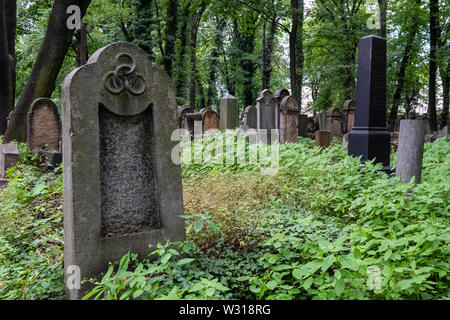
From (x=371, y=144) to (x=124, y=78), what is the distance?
5.11m

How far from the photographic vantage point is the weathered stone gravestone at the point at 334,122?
13461 millimetres

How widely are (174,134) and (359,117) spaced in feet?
15.9

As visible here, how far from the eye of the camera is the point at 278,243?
2.55 metres

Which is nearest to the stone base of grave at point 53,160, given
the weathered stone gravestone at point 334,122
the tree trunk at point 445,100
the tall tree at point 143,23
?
the weathered stone gravestone at point 334,122

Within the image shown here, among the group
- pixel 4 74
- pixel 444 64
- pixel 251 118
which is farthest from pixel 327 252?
pixel 444 64

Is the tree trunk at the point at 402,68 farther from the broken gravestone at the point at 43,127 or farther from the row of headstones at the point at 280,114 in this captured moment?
the broken gravestone at the point at 43,127

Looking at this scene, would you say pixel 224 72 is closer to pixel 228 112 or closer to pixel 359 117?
pixel 228 112

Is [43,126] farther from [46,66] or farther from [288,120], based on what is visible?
[288,120]

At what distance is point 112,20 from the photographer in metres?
16.9

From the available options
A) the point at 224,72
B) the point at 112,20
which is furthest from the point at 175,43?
the point at 224,72

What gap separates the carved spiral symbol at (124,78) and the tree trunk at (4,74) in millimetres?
9522

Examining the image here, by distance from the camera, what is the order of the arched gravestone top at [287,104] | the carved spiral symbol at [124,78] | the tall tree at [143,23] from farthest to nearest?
1. the tall tree at [143,23]
2. the arched gravestone top at [287,104]
3. the carved spiral symbol at [124,78]

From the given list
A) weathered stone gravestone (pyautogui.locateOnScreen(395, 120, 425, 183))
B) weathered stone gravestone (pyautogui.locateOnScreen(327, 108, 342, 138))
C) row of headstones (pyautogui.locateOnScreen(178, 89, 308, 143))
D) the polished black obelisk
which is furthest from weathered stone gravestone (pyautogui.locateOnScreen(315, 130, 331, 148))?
weathered stone gravestone (pyautogui.locateOnScreen(395, 120, 425, 183))

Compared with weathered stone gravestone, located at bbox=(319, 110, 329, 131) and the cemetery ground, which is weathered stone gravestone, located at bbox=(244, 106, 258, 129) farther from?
the cemetery ground
